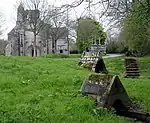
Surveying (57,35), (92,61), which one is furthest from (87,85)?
(57,35)

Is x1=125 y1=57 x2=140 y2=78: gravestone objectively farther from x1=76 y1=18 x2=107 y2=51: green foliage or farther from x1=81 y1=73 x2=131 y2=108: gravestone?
x1=81 y1=73 x2=131 y2=108: gravestone

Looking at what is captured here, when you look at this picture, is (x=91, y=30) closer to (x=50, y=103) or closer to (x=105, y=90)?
(x=105, y=90)

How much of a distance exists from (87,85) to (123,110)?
1.58 m

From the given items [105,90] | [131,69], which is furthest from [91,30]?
[131,69]

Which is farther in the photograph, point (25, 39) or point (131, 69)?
point (25, 39)

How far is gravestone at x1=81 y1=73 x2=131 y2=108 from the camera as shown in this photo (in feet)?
29.4

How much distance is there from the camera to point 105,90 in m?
9.30

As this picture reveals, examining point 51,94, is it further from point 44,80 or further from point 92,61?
point 92,61

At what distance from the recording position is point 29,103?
28.3 feet

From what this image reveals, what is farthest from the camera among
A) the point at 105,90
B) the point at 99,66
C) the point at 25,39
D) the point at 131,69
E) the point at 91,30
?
the point at 25,39

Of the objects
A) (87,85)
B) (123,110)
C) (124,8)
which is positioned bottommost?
(123,110)

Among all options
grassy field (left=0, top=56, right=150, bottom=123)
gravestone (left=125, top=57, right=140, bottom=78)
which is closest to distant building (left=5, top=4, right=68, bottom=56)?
gravestone (left=125, top=57, right=140, bottom=78)

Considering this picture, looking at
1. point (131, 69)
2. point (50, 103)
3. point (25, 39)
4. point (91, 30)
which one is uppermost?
point (25, 39)

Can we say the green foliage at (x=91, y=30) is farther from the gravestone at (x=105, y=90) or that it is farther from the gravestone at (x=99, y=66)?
the gravestone at (x=99, y=66)
